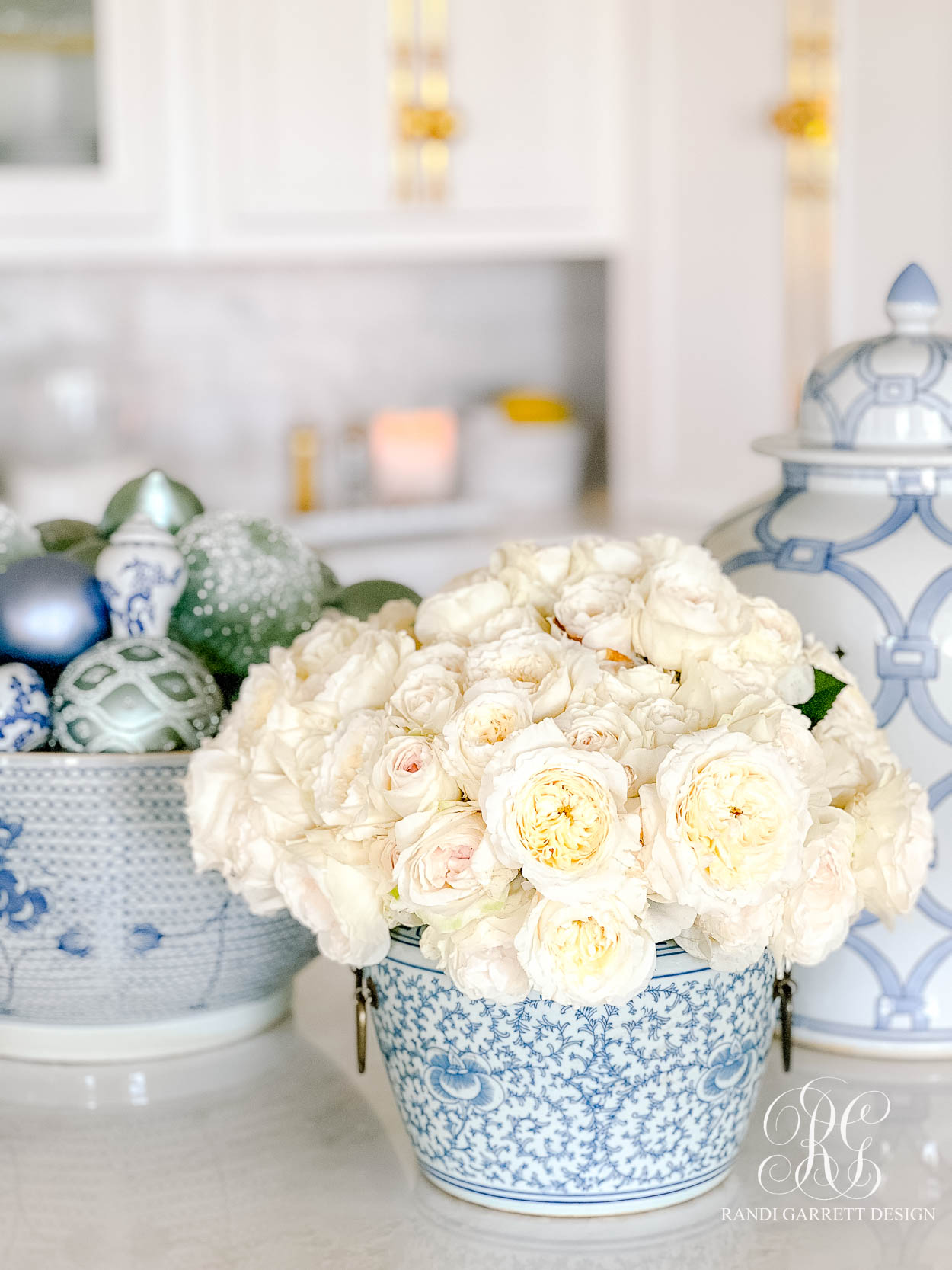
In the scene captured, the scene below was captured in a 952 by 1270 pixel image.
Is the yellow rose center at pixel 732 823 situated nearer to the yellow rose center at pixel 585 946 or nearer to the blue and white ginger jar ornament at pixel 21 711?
the yellow rose center at pixel 585 946

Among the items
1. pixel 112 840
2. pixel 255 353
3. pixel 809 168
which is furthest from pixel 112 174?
pixel 112 840

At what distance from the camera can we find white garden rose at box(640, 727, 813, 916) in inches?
20.5

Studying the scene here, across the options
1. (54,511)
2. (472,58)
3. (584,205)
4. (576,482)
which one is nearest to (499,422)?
(576,482)

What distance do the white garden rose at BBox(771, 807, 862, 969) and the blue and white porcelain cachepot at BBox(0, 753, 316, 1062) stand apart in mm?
287

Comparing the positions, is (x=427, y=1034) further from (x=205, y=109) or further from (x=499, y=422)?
(x=499, y=422)

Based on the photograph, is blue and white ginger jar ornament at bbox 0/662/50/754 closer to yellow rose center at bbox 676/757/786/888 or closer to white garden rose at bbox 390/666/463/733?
white garden rose at bbox 390/666/463/733

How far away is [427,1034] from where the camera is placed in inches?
24.0

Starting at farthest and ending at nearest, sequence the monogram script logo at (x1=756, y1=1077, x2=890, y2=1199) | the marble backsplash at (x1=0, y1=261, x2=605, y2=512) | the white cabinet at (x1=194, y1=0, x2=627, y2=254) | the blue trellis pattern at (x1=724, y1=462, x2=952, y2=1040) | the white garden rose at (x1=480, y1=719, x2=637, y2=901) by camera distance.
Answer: the marble backsplash at (x1=0, y1=261, x2=605, y2=512) < the white cabinet at (x1=194, y1=0, x2=627, y2=254) < the blue trellis pattern at (x1=724, y1=462, x2=952, y2=1040) < the monogram script logo at (x1=756, y1=1077, x2=890, y2=1199) < the white garden rose at (x1=480, y1=719, x2=637, y2=901)

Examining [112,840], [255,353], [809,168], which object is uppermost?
[809,168]

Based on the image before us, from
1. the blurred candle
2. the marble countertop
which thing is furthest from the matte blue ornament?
the blurred candle

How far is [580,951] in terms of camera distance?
525 mm

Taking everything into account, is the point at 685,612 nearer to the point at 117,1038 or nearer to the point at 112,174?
the point at 117,1038

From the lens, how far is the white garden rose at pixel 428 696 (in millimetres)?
572

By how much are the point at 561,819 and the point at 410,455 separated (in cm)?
252
